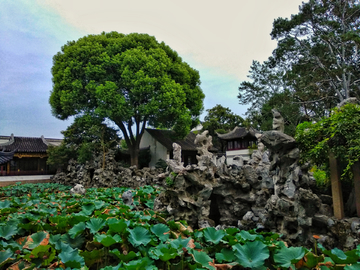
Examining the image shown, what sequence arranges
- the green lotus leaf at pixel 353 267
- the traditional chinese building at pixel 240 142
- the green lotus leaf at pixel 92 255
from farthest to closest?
the traditional chinese building at pixel 240 142 < the green lotus leaf at pixel 92 255 < the green lotus leaf at pixel 353 267

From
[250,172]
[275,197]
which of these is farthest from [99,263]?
[250,172]

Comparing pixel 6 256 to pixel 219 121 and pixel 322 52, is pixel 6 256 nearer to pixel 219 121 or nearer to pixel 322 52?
pixel 322 52

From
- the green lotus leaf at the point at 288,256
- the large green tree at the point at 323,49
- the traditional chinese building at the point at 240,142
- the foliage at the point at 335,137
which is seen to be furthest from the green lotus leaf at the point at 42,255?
the traditional chinese building at the point at 240,142

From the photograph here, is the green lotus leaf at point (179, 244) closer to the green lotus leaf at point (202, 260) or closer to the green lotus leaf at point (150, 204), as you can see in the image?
the green lotus leaf at point (202, 260)

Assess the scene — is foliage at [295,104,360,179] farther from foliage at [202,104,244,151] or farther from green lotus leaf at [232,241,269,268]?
foliage at [202,104,244,151]

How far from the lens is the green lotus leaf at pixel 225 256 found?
357 centimetres

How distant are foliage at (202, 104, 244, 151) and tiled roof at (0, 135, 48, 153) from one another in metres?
17.3

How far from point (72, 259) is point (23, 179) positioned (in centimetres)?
2246

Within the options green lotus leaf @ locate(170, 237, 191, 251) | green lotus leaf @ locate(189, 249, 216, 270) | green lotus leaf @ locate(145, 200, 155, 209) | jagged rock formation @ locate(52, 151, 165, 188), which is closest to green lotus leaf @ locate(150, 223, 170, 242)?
green lotus leaf @ locate(170, 237, 191, 251)

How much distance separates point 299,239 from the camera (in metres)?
6.25

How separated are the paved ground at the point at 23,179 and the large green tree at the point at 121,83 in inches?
257

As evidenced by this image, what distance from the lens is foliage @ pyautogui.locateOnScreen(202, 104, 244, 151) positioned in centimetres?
3106

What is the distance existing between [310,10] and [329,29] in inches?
72.4

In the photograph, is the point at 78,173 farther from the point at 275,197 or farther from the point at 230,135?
the point at 275,197
